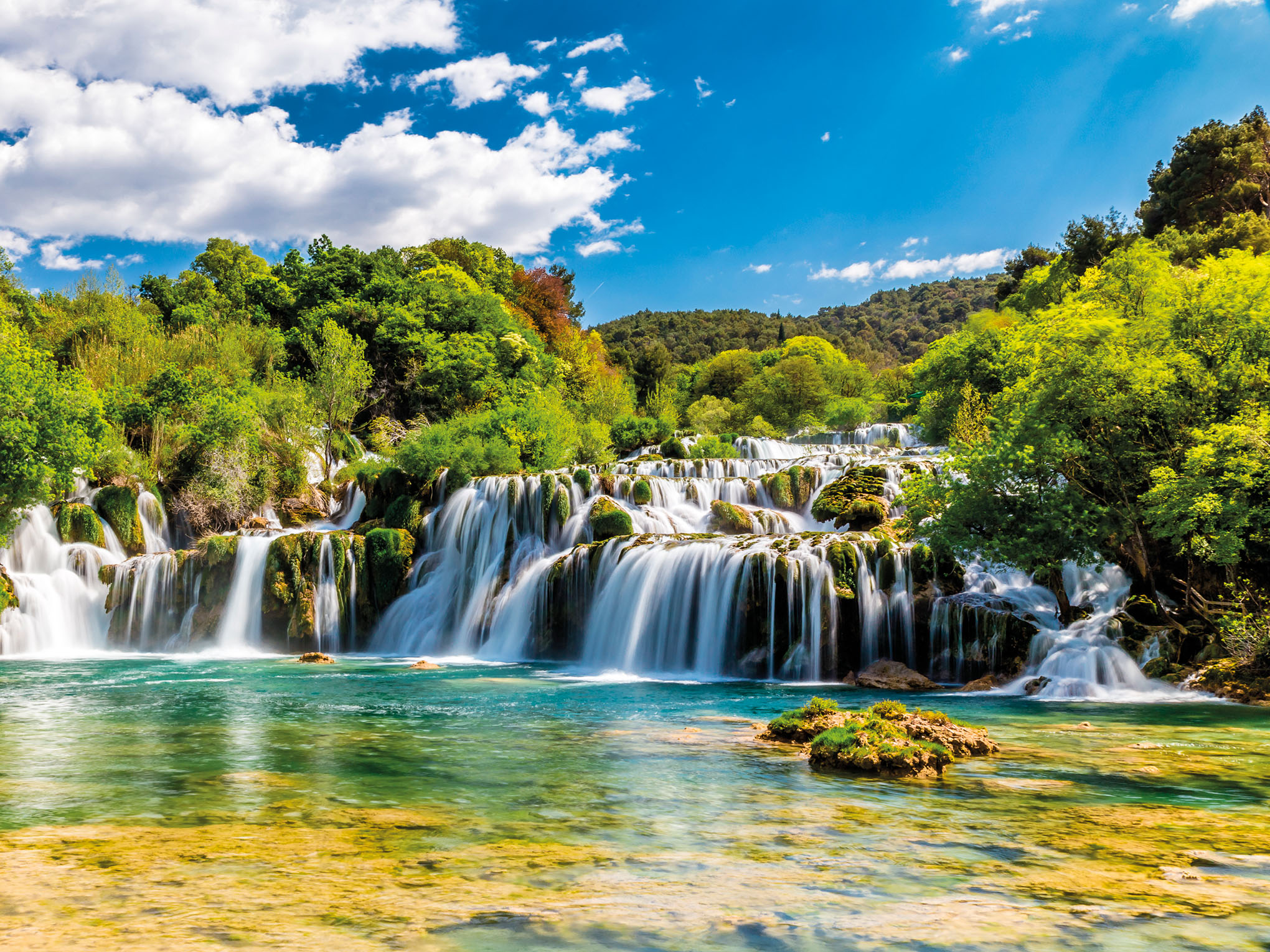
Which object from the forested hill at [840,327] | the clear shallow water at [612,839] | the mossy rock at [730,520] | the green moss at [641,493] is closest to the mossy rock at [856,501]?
the mossy rock at [730,520]

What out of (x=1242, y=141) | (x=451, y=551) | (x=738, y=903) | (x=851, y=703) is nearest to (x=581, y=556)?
(x=451, y=551)

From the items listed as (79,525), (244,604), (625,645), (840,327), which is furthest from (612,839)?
(840,327)

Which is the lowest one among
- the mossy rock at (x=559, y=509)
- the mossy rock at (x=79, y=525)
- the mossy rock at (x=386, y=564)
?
the mossy rock at (x=386, y=564)

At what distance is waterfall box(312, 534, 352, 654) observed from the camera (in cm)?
2880

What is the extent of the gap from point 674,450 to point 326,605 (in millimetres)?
21096

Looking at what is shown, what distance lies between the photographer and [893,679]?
63.1 feet

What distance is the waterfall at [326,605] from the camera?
28797 mm

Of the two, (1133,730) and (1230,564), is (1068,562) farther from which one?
(1133,730)

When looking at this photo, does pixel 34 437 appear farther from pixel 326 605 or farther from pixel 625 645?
pixel 625 645

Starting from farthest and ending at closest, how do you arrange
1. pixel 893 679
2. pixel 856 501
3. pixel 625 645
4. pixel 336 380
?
pixel 336 380
pixel 856 501
pixel 625 645
pixel 893 679

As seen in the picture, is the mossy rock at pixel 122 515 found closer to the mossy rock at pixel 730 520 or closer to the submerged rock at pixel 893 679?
the mossy rock at pixel 730 520

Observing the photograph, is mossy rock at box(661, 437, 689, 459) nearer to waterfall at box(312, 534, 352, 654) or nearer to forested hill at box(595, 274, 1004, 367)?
waterfall at box(312, 534, 352, 654)

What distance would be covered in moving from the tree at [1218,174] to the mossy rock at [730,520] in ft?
126

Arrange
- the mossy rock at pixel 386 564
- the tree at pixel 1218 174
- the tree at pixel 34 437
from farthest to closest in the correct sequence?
the tree at pixel 1218 174 < the mossy rock at pixel 386 564 < the tree at pixel 34 437
